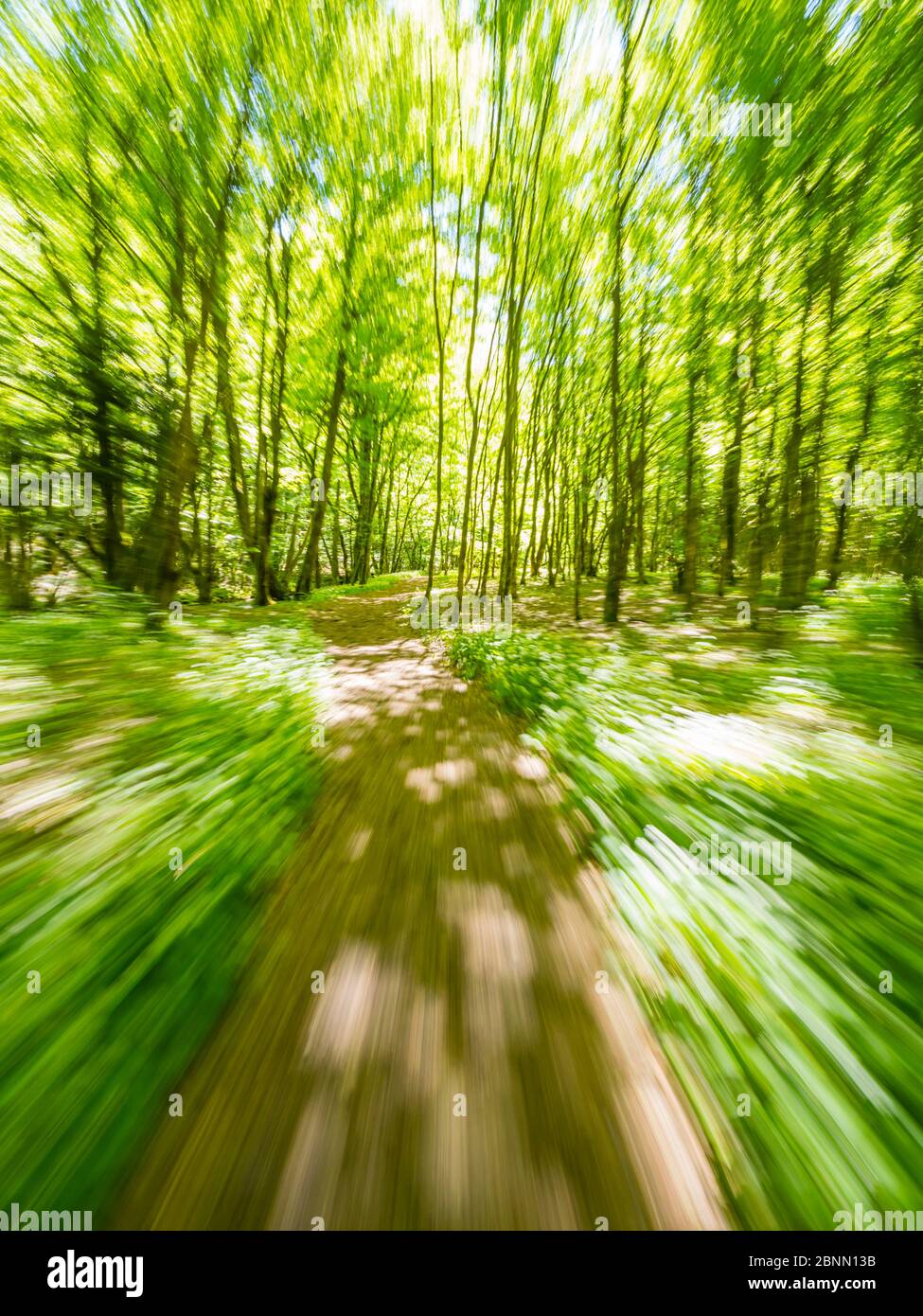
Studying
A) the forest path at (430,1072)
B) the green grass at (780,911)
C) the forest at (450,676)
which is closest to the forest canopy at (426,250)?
Result: the forest at (450,676)

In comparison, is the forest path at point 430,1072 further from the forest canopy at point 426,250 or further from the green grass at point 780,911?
the forest canopy at point 426,250

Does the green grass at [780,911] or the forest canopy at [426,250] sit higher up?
the forest canopy at [426,250]

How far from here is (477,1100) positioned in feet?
4.96

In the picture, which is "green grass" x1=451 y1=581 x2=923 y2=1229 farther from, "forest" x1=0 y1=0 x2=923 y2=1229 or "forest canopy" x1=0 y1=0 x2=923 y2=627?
"forest canopy" x1=0 y1=0 x2=923 y2=627

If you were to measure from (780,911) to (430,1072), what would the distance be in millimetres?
1898

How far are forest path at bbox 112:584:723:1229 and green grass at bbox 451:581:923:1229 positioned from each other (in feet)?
0.67

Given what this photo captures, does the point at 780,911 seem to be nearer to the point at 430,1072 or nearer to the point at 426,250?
the point at 430,1072

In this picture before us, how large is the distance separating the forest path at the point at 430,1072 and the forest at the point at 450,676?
0.5 inches

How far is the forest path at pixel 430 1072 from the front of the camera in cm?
126

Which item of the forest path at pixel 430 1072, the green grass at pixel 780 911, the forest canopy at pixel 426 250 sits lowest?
the forest path at pixel 430 1072

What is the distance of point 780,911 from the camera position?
2.15 meters

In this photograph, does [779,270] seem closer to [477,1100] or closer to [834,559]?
[834,559]

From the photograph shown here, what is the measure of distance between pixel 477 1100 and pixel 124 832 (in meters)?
2.34

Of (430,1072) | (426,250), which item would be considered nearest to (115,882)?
(430,1072)
